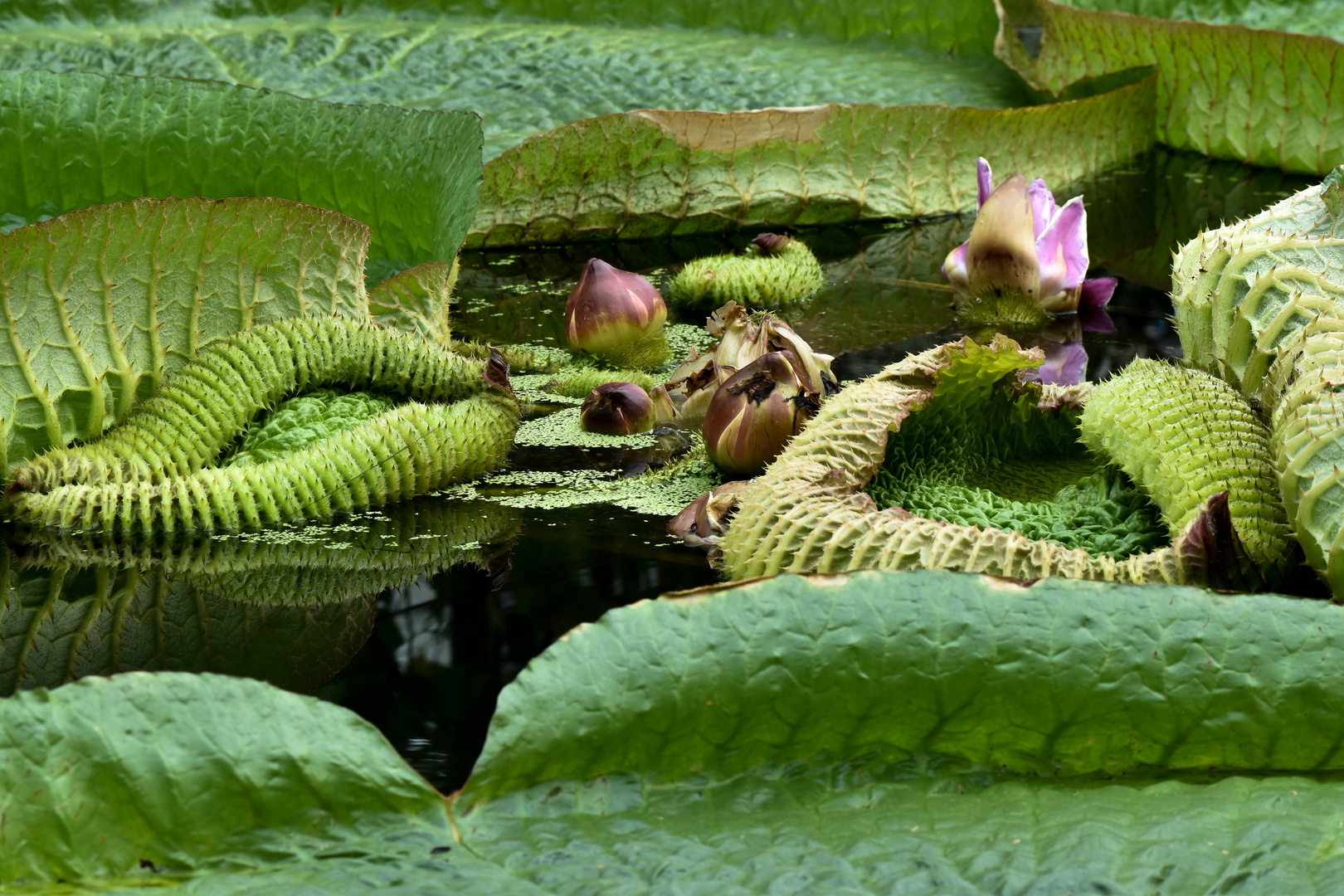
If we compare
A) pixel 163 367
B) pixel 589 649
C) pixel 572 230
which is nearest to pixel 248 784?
pixel 589 649

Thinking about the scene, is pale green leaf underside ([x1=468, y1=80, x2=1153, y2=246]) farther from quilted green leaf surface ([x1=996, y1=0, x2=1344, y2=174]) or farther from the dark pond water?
the dark pond water

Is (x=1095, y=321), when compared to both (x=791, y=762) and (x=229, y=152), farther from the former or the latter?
(x=791, y=762)

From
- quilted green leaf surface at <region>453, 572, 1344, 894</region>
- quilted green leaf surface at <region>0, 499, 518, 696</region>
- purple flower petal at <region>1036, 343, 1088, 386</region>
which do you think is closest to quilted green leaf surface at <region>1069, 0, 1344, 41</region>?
purple flower petal at <region>1036, 343, 1088, 386</region>

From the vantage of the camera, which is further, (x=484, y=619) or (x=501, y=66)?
(x=501, y=66)

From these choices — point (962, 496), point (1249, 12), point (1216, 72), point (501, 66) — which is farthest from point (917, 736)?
point (1249, 12)

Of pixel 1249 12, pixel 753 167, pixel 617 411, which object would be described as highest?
pixel 1249 12

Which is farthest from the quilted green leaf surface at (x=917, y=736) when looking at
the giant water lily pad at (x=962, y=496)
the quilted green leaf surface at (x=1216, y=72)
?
the quilted green leaf surface at (x=1216, y=72)

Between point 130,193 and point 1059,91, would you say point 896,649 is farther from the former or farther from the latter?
point 1059,91
